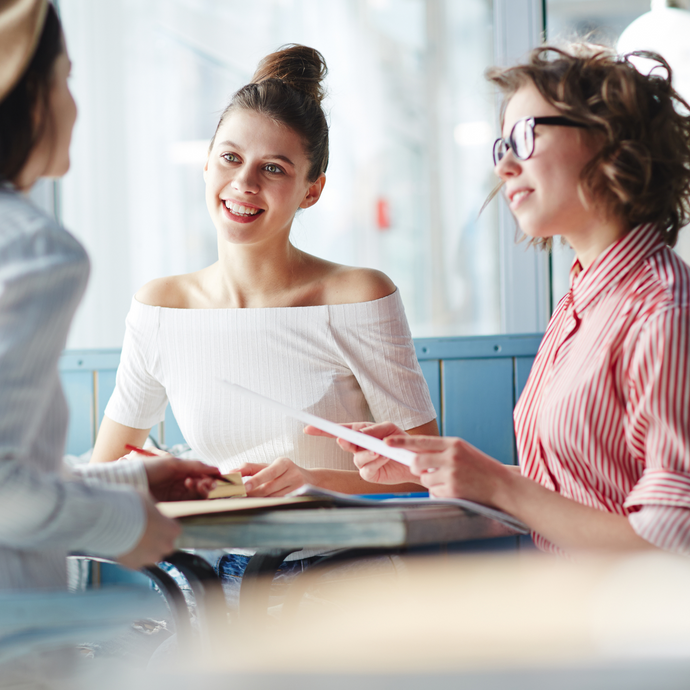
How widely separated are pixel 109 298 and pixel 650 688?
2632 millimetres

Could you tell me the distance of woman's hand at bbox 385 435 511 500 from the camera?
0.94 metres

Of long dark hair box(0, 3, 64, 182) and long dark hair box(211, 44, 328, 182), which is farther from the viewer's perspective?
long dark hair box(211, 44, 328, 182)

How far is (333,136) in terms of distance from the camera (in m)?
2.78

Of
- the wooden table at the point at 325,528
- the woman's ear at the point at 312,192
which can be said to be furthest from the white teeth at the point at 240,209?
the wooden table at the point at 325,528

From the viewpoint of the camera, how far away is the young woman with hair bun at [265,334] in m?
1.71

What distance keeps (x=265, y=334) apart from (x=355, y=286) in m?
0.25

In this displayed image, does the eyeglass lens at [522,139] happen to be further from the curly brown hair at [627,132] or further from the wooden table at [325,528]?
the wooden table at [325,528]

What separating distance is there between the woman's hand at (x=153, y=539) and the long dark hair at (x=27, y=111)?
395 mm

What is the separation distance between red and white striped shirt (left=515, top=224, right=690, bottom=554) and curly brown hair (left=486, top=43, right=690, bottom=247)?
0.05 metres

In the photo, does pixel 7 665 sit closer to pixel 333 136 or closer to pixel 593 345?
pixel 593 345

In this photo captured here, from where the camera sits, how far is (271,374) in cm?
175

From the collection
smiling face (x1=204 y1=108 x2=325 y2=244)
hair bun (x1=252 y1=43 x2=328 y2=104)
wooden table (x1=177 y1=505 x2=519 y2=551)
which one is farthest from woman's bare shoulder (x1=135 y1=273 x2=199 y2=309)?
wooden table (x1=177 y1=505 x2=519 y2=551)

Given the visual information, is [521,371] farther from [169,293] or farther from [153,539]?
[153,539]

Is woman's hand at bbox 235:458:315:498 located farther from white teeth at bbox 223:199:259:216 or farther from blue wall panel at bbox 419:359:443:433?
blue wall panel at bbox 419:359:443:433
